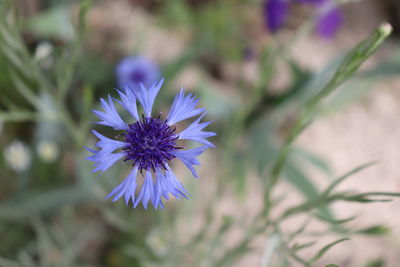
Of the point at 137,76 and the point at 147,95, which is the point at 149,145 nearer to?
the point at 147,95

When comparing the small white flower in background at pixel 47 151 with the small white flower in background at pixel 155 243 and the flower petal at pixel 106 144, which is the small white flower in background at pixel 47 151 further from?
the flower petal at pixel 106 144

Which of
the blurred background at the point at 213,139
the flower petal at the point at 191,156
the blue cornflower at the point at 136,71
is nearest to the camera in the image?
the flower petal at the point at 191,156

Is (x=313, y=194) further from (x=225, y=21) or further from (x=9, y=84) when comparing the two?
(x=9, y=84)

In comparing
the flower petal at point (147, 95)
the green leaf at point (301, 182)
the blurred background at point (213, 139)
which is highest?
the blurred background at point (213, 139)

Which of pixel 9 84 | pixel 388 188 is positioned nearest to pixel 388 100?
pixel 388 188

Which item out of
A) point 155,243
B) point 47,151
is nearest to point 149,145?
point 155,243

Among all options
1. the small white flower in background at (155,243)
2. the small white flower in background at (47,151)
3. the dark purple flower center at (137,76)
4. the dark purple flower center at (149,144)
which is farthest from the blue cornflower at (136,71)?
the dark purple flower center at (149,144)

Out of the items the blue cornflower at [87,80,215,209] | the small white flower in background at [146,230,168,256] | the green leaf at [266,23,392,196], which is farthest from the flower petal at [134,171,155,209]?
the small white flower in background at [146,230,168,256]
